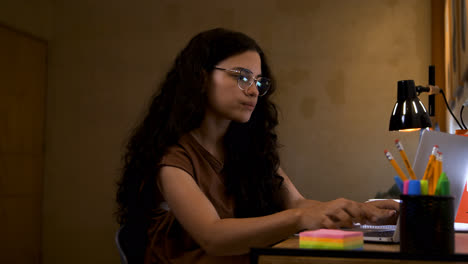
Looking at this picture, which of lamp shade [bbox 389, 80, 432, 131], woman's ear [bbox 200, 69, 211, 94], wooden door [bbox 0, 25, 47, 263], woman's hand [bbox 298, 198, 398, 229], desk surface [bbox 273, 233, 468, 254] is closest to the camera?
desk surface [bbox 273, 233, 468, 254]

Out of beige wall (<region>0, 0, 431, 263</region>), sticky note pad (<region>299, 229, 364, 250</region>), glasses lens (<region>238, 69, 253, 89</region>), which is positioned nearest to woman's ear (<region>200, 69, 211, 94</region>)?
glasses lens (<region>238, 69, 253, 89</region>)

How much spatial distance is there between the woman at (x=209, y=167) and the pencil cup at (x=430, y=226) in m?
0.30

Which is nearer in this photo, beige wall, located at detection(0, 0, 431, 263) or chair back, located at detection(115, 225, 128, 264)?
chair back, located at detection(115, 225, 128, 264)

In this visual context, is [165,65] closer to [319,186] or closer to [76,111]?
[76,111]

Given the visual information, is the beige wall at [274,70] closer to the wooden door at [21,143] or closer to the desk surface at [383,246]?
the wooden door at [21,143]

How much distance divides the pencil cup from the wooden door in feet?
11.5

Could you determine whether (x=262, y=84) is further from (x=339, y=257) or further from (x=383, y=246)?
(x=339, y=257)

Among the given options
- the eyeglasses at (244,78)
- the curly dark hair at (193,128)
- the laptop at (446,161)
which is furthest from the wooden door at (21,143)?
the laptop at (446,161)

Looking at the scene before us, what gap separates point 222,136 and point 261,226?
553mm

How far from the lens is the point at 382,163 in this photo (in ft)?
11.6

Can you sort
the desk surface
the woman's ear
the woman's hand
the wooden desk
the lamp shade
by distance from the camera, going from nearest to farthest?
the wooden desk
the desk surface
the woman's hand
the woman's ear
the lamp shade

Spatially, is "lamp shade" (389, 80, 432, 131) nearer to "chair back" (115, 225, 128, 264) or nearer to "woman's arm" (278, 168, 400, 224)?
"woman's arm" (278, 168, 400, 224)

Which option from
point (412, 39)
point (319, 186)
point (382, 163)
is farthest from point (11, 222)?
point (412, 39)

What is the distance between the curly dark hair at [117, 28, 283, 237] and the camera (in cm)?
138
